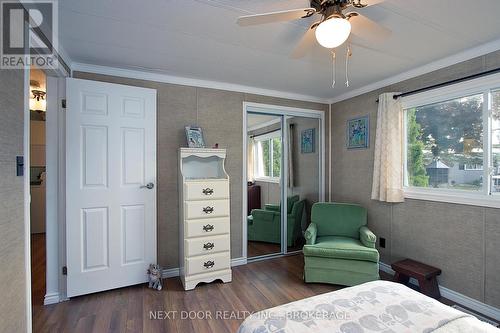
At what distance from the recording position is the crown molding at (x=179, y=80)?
2.47 meters

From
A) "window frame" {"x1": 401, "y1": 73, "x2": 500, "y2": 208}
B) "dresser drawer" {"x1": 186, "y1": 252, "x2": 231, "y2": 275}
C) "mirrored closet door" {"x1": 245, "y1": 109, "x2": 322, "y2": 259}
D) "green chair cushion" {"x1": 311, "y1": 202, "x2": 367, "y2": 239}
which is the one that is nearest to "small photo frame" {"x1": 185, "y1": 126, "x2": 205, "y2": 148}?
"mirrored closet door" {"x1": 245, "y1": 109, "x2": 322, "y2": 259}

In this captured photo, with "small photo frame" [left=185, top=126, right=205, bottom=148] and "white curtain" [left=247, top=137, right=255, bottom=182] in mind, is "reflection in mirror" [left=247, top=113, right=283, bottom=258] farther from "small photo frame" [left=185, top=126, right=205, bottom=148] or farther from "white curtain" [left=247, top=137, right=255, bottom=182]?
"small photo frame" [left=185, top=126, right=205, bottom=148]

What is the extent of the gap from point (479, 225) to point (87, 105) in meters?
3.77

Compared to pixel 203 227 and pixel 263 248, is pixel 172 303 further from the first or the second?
pixel 263 248

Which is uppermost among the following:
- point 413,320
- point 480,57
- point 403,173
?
point 480,57

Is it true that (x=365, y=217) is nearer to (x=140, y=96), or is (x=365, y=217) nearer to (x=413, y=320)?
(x=413, y=320)

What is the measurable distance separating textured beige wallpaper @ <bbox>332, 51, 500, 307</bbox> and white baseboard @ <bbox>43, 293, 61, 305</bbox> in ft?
11.5

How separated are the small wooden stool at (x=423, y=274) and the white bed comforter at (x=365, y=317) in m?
1.31

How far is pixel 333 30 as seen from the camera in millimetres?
1211

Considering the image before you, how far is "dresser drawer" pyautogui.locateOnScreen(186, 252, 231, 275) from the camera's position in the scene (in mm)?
2523

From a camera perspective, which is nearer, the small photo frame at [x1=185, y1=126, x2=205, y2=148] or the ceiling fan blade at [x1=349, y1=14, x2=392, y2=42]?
→ the ceiling fan blade at [x1=349, y1=14, x2=392, y2=42]

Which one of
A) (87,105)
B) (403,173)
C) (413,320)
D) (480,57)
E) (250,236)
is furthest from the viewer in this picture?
(250,236)

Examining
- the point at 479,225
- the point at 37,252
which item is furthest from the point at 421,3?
the point at 37,252

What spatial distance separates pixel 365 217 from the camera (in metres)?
2.96
